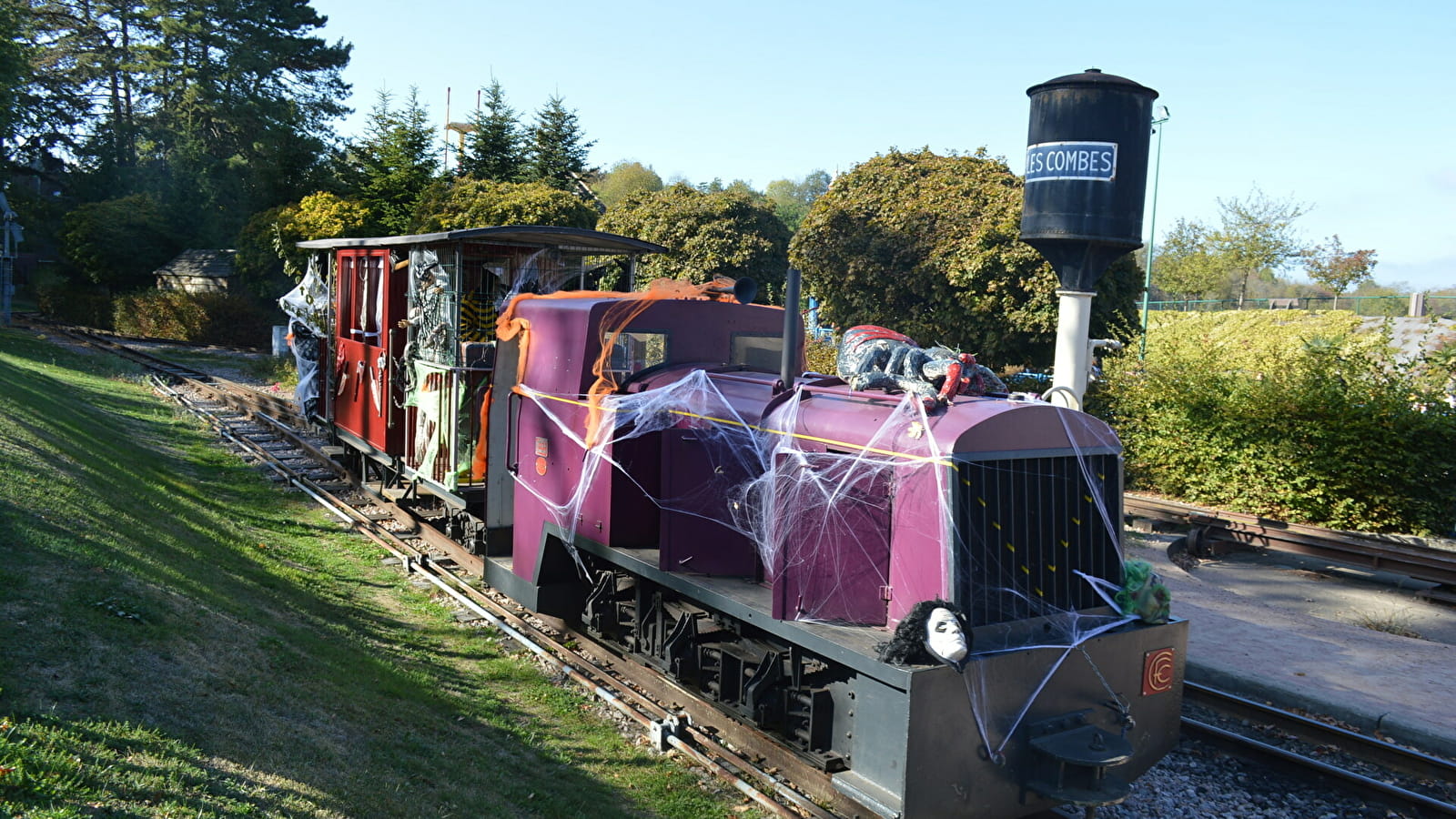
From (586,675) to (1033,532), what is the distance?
12.5 feet

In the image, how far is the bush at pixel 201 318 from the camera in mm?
34125

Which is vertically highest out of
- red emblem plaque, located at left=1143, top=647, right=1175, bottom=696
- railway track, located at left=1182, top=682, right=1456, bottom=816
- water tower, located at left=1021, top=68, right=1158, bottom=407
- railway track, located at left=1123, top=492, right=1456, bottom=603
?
water tower, located at left=1021, top=68, right=1158, bottom=407

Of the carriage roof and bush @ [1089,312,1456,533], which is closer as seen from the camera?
the carriage roof

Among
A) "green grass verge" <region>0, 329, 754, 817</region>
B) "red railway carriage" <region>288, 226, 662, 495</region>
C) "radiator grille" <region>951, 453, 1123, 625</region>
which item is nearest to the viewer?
"green grass verge" <region>0, 329, 754, 817</region>

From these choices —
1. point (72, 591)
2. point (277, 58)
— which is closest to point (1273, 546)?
point (72, 591)

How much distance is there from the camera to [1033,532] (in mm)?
5125

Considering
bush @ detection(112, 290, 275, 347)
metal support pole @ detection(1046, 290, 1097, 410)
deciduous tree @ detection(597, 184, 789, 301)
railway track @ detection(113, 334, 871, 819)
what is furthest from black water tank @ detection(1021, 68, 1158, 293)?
bush @ detection(112, 290, 275, 347)

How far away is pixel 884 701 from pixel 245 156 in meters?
47.3

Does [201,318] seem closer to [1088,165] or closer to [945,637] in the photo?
[1088,165]

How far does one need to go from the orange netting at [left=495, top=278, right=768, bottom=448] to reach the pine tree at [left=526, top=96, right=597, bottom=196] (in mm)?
25930

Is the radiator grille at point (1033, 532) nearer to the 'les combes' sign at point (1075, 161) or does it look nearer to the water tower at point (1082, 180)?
the water tower at point (1082, 180)

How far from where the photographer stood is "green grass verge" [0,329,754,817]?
4.12 m

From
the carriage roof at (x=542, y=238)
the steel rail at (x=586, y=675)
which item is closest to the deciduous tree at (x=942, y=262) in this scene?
the carriage roof at (x=542, y=238)

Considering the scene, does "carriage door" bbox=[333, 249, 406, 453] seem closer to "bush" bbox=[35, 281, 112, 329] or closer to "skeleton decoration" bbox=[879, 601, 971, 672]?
"skeleton decoration" bbox=[879, 601, 971, 672]
